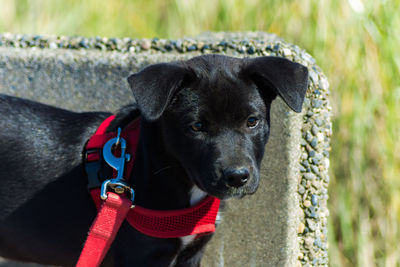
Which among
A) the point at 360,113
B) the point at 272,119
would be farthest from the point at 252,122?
the point at 360,113

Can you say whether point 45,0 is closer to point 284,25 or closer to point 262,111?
point 284,25

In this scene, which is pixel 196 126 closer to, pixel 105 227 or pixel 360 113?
pixel 105 227

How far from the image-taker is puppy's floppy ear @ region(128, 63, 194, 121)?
2.17 m

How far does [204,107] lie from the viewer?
91.4 inches

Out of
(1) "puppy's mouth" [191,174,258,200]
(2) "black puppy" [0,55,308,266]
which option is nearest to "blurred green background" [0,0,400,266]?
(2) "black puppy" [0,55,308,266]

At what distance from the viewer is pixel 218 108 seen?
7.58 ft

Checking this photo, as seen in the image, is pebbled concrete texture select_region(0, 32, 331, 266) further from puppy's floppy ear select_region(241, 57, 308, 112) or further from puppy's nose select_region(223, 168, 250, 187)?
puppy's nose select_region(223, 168, 250, 187)

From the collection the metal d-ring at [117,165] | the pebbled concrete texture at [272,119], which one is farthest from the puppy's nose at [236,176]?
the pebbled concrete texture at [272,119]

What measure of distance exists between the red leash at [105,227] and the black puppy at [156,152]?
95 mm

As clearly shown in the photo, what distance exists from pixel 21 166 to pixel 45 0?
3.11 meters

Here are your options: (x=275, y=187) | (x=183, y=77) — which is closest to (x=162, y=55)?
(x=183, y=77)

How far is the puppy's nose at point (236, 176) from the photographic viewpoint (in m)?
2.19

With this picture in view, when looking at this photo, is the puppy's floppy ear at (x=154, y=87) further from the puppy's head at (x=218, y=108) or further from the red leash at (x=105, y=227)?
the red leash at (x=105, y=227)

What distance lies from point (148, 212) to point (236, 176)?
0.47 m
